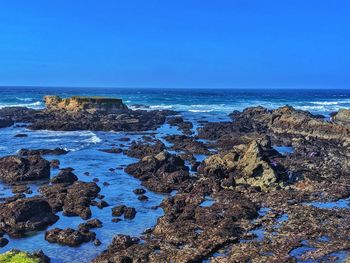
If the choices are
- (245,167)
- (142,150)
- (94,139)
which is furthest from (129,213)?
(94,139)

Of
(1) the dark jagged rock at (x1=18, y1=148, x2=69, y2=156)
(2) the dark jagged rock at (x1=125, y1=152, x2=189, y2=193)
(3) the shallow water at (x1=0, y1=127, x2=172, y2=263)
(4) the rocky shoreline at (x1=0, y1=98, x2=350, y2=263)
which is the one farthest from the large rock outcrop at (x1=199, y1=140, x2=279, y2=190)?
(1) the dark jagged rock at (x1=18, y1=148, x2=69, y2=156)

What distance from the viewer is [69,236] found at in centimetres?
1909

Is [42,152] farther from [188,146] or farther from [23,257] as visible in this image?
[23,257]

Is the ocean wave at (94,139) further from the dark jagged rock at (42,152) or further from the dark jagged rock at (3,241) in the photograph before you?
the dark jagged rock at (3,241)

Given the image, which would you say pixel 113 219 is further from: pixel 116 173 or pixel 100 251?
pixel 116 173

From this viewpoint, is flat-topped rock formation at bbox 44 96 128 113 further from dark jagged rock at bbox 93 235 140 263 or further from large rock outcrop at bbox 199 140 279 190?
dark jagged rock at bbox 93 235 140 263

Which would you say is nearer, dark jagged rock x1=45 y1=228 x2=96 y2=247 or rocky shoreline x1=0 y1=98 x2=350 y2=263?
rocky shoreline x1=0 y1=98 x2=350 y2=263

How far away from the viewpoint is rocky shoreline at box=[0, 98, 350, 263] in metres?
17.8

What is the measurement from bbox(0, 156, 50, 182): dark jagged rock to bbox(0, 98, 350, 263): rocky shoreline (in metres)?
0.07

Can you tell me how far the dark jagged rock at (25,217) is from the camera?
20.5 metres

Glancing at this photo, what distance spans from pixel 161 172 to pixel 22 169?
9.27m

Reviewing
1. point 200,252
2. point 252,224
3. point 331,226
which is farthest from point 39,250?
point 331,226

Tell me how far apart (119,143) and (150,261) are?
1284 inches

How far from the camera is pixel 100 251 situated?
18.1m
